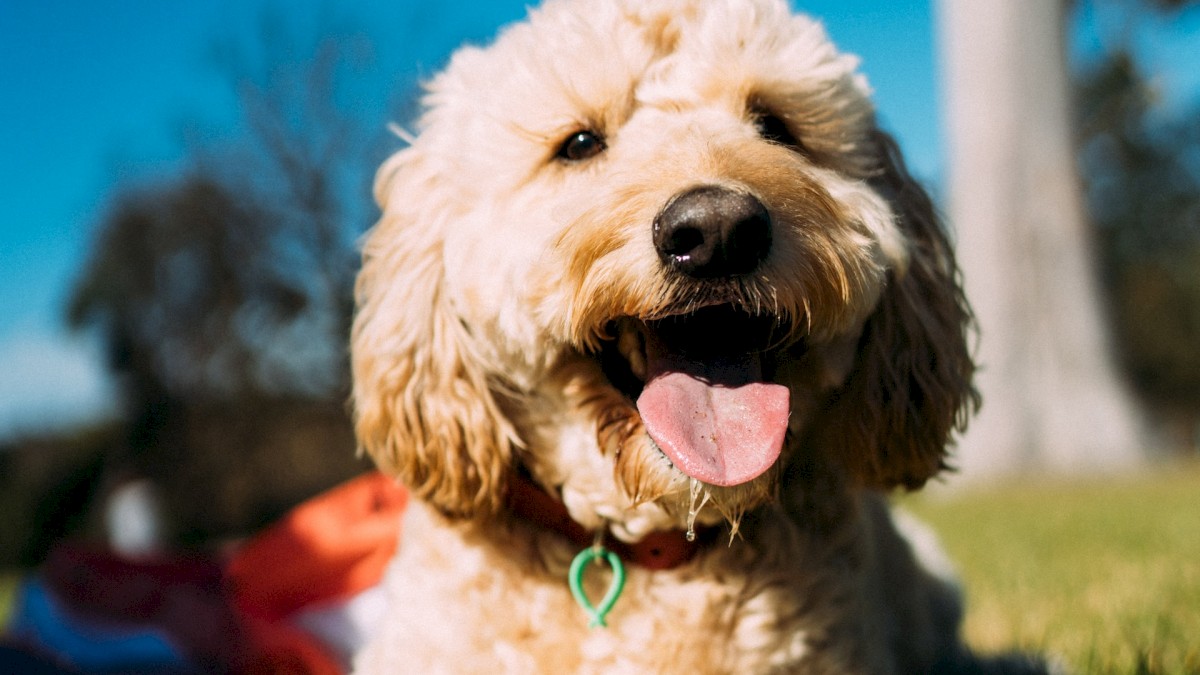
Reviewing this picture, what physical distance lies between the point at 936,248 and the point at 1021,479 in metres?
11.3

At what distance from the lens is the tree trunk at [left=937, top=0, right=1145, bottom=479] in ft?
42.8

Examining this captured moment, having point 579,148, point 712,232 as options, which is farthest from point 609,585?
point 579,148

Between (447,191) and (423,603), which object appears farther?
(447,191)

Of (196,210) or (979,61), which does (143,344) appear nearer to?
(196,210)

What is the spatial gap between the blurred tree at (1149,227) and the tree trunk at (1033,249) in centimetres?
1283

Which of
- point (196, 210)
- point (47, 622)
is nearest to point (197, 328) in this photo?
point (196, 210)

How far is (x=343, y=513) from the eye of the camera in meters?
3.80

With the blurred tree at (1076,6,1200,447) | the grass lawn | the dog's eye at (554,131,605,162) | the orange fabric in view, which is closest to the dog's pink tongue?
the dog's eye at (554,131,605,162)

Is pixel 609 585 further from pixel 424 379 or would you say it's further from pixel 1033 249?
pixel 1033 249

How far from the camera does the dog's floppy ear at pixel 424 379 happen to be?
2209 mm

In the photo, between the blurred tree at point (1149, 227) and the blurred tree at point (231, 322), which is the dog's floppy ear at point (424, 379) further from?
the blurred tree at point (1149, 227)

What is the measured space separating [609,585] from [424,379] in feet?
2.08

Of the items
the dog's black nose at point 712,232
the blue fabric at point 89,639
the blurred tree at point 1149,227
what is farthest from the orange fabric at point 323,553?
the blurred tree at point 1149,227

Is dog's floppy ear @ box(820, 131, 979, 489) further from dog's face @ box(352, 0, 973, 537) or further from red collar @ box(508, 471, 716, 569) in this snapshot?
red collar @ box(508, 471, 716, 569)
